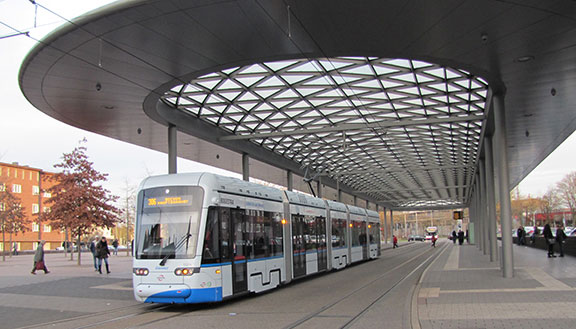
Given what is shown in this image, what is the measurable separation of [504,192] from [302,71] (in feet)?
27.2

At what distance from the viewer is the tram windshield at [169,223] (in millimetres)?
12188

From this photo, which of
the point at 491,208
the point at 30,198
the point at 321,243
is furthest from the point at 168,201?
the point at 30,198

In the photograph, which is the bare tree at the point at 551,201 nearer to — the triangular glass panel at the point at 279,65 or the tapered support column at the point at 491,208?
the tapered support column at the point at 491,208

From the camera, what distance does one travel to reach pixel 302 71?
19.2 meters

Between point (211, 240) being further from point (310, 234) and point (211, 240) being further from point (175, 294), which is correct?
point (310, 234)

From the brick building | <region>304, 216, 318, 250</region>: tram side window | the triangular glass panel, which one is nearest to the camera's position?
the triangular glass panel

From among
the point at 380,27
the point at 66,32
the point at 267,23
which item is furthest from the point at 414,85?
the point at 66,32

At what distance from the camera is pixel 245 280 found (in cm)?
1384

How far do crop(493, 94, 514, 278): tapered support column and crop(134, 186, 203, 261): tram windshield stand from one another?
10.4m

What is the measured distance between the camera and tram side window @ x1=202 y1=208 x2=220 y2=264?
12250 mm

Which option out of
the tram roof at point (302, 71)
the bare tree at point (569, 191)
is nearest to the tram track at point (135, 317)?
the tram roof at point (302, 71)

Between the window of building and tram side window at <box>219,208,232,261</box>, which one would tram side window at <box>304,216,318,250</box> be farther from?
the window of building

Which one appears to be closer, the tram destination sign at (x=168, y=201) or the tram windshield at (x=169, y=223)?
the tram windshield at (x=169, y=223)

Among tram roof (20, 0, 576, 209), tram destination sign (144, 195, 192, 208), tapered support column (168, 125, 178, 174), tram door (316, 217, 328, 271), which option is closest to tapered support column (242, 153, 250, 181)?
tram roof (20, 0, 576, 209)
